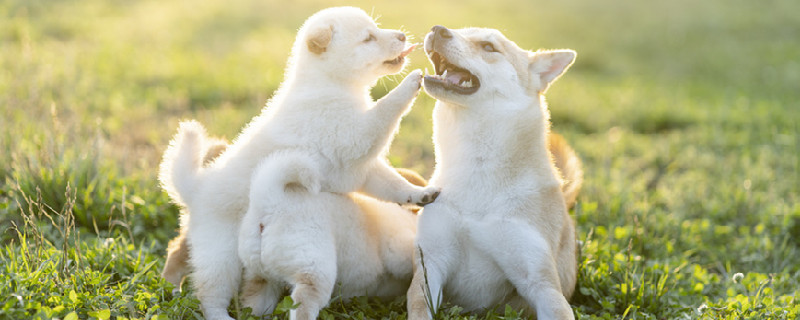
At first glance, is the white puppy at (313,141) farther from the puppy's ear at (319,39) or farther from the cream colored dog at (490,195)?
the cream colored dog at (490,195)

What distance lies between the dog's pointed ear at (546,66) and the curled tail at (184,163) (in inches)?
75.0

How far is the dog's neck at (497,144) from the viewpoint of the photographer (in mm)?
4141

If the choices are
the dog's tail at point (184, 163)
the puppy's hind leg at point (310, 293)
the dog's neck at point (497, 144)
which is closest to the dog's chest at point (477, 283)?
the dog's neck at point (497, 144)

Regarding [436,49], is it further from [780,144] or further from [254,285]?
[780,144]

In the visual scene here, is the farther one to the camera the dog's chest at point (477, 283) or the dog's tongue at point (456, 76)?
the dog's tongue at point (456, 76)

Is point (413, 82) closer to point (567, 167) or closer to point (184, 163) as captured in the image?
point (184, 163)

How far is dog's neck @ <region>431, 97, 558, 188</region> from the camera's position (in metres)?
4.14

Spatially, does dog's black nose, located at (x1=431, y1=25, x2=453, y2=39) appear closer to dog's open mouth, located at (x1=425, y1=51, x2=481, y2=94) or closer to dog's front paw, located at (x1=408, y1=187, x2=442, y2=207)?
dog's open mouth, located at (x1=425, y1=51, x2=481, y2=94)

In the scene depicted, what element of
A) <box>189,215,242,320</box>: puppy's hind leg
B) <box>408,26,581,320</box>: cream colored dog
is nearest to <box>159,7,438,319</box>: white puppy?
<box>189,215,242,320</box>: puppy's hind leg

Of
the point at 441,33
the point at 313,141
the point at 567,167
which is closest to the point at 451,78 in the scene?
the point at 441,33

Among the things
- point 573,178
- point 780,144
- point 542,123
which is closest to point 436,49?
point 542,123

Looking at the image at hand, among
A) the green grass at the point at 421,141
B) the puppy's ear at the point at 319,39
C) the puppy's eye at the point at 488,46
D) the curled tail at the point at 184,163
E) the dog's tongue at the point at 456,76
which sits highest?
the puppy's ear at the point at 319,39

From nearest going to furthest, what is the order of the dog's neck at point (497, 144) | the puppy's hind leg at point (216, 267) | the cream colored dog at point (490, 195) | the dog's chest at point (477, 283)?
the puppy's hind leg at point (216, 267)
the cream colored dog at point (490, 195)
the dog's chest at point (477, 283)
the dog's neck at point (497, 144)

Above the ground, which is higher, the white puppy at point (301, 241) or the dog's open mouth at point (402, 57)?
the dog's open mouth at point (402, 57)
